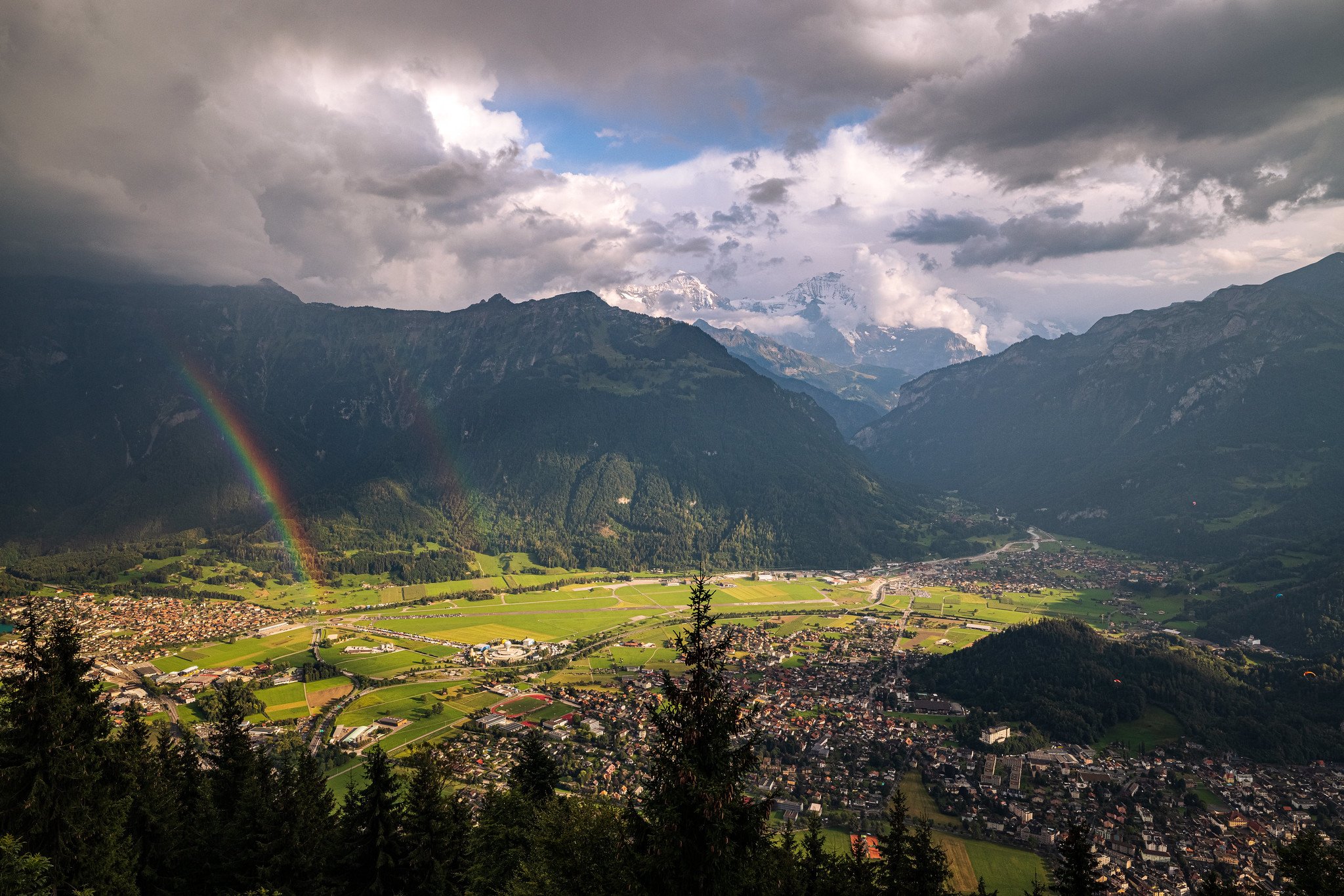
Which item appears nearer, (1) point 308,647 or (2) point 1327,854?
(2) point 1327,854

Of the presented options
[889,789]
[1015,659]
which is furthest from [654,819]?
[1015,659]

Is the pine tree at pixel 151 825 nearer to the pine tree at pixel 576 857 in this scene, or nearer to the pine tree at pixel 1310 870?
the pine tree at pixel 576 857

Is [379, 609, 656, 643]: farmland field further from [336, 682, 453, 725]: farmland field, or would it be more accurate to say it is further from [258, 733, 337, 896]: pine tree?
[258, 733, 337, 896]: pine tree

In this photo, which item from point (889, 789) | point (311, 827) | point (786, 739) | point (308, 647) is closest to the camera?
point (311, 827)

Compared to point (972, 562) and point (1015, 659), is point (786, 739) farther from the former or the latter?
point (972, 562)

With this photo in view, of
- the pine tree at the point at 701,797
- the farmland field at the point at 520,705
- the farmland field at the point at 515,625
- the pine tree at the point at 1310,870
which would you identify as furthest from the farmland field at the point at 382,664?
the pine tree at the point at 1310,870

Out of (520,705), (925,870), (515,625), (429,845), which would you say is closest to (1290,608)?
(520,705)
